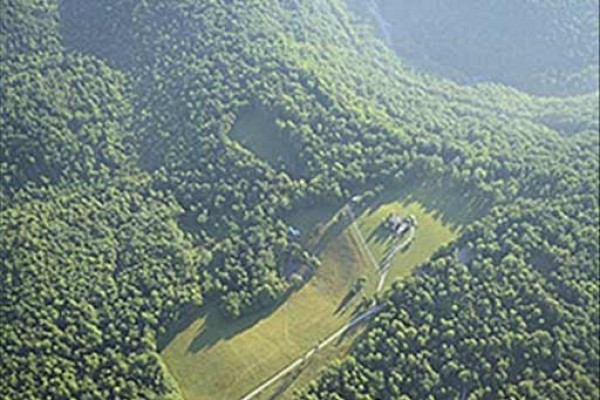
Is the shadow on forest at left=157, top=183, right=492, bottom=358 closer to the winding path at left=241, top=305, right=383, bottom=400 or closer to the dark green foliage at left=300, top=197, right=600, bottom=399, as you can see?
the winding path at left=241, top=305, right=383, bottom=400

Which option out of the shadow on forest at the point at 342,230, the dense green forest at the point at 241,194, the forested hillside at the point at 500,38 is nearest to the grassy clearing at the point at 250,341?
the shadow on forest at the point at 342,230

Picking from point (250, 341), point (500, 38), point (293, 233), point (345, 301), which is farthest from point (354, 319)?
point (500, 38)

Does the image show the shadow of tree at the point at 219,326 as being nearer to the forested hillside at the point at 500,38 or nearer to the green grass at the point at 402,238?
the green grass at the point at 402,238

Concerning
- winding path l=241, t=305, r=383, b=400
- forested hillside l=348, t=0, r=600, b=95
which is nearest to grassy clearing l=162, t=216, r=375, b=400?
winding path l=241, t=305, r=383, b=400

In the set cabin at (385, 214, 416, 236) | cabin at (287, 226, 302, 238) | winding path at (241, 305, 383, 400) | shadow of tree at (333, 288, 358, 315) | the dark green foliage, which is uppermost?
cabin at (287, 226, 302, 238)

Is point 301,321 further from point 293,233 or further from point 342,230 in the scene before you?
point 342,230

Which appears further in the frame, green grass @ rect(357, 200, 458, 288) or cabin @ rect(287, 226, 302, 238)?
cabin @ rect(287, 226, 302, 238)

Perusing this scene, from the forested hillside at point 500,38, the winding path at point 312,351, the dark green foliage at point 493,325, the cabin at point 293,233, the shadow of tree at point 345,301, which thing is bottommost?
the dark green foliage at point 493,325

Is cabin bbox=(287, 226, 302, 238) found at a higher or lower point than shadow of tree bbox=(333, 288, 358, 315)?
higher
